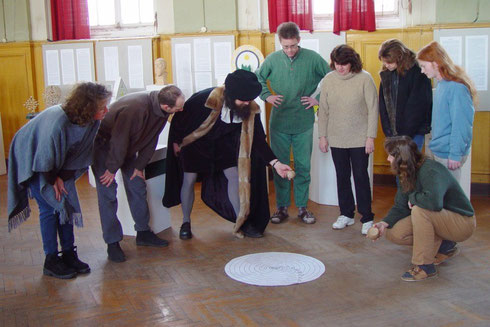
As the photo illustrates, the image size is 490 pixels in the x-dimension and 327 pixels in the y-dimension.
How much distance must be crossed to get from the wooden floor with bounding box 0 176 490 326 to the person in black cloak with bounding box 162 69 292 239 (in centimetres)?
25

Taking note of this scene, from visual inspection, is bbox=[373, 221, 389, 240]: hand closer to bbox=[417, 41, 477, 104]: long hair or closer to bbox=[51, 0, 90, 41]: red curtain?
bbox=[417, 41, 477, 104]: long hair

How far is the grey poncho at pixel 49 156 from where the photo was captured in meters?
3.58

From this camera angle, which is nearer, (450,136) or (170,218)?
(450,136)

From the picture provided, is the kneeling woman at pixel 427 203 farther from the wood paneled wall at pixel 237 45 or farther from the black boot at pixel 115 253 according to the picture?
the wood paneled wall at pixel 237 45

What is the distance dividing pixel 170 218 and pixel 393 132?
2.06 m

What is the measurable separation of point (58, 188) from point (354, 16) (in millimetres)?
3960

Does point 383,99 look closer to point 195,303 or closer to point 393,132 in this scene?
point 393,132

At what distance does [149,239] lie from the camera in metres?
4.59

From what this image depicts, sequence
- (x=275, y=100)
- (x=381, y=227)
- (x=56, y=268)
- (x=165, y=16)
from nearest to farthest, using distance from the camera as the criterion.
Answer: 1. (x=381, y=227)
2. (x=56, y=268)
3. (x=275, y=100)
4. (x=165, y=16)

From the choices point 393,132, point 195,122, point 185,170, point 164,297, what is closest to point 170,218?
point 185,170

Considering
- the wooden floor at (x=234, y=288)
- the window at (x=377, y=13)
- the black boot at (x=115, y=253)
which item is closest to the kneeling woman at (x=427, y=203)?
the wooden floor at (x=234, y=288)

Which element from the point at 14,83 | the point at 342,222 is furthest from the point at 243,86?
the point at 14,83

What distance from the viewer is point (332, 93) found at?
15.5 ft

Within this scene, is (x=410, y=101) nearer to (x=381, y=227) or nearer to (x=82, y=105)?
(x=381, y=227)
